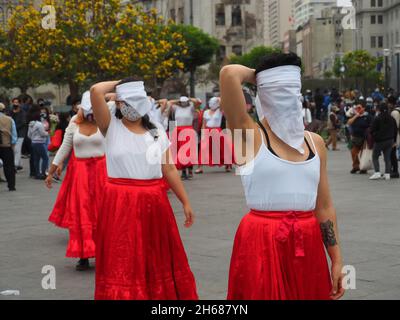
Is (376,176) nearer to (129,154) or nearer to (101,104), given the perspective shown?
(129,154)

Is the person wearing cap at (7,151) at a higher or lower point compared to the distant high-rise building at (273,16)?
lower

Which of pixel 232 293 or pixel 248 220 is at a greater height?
pixel 248 220

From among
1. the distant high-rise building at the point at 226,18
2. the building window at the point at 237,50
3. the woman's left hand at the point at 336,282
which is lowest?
the woman's left hand at the point at 336,282

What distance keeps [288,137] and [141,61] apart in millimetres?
33572

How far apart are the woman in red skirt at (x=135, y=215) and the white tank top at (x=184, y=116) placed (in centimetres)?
1292

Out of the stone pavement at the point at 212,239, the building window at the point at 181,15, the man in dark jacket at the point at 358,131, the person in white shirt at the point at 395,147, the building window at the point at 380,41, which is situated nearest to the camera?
the stone pavement at the point at 212,239

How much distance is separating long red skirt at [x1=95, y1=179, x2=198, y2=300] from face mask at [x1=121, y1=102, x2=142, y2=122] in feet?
1.66

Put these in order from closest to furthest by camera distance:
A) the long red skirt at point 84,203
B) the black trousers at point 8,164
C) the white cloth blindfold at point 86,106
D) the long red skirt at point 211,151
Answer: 1. the white cloth blindfold at point 86,106
2. the long red skirt at point 84,203
3. the black trousers at point 8,164
4. the long red skirt at point 211,151

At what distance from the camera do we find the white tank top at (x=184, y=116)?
20075mm


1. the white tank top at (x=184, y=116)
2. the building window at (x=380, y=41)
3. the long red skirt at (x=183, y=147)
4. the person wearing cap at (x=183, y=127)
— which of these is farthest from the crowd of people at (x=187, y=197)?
the building window at (x=380, y=41)

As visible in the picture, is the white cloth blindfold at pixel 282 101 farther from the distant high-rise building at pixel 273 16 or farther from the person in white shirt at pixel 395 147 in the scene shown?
the distant high-rise building at pixel 273 16

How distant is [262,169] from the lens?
4406mm
